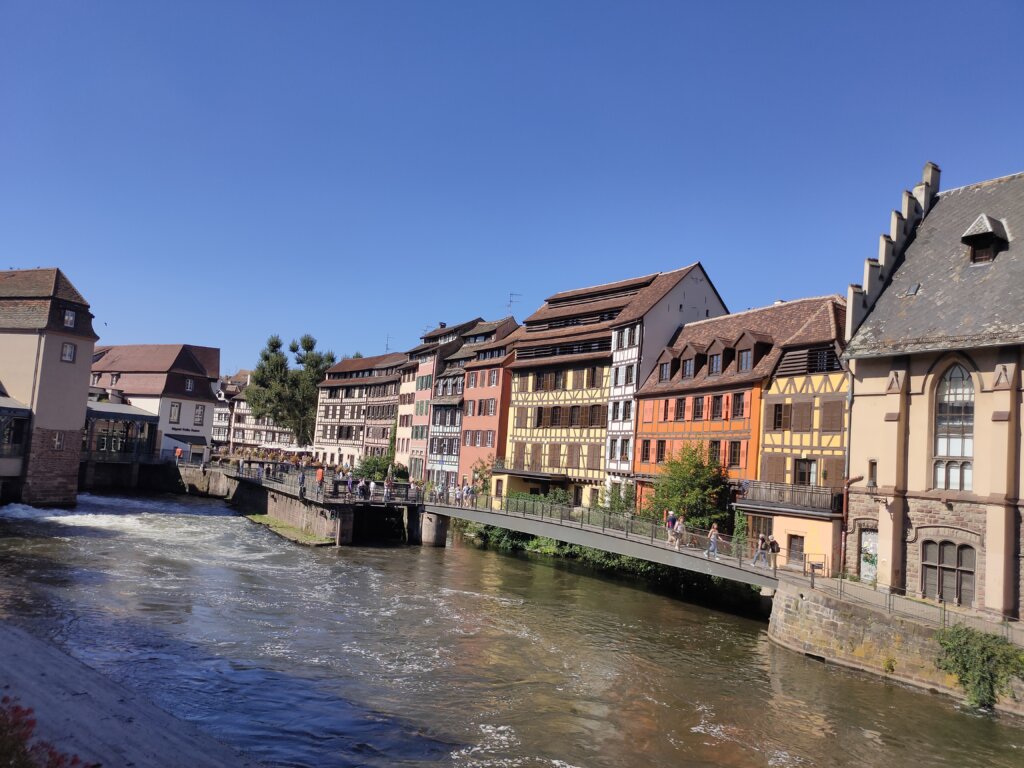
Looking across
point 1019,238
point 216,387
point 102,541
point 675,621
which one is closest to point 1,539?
point 102,541

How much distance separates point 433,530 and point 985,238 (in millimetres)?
31812

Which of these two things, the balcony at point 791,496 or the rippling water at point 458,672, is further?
the balcony at point 791,496

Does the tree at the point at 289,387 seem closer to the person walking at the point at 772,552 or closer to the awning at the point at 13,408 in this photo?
the awning at the point at 13,408

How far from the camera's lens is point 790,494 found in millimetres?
30406

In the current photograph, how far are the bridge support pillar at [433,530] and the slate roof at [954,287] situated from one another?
2645 cm

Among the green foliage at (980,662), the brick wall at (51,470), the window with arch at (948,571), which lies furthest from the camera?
the brick wall at (51,470)

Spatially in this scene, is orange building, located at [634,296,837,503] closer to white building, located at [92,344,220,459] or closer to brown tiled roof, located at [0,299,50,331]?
brown tiled roof, located at [0,299,50,331]

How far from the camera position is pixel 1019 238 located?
2627 centimetres

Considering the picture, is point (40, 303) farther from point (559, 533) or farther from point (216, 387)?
point (216, 387)

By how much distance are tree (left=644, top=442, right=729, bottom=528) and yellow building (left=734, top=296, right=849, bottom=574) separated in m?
1.42

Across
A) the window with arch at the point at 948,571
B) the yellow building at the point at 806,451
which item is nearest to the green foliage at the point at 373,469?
the yellow building at the point at 806,451

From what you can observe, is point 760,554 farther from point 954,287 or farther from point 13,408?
point 13,408

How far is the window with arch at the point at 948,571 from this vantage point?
24.2 metres

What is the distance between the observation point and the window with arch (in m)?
24.2
